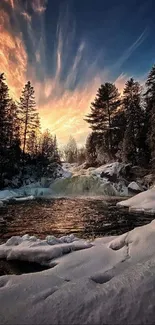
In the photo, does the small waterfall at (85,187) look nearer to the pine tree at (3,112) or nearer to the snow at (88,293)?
the pine tree at (3,112)

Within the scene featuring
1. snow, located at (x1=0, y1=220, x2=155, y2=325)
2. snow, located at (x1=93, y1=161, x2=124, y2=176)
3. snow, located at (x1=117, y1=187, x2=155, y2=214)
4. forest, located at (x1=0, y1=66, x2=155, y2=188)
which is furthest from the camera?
forest, located at (x1=0, y1=66, x2=155, y2=188)

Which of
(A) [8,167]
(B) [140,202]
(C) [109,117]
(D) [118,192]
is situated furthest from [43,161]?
(B) [140,202]

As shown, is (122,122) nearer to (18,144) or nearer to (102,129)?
(102,129)

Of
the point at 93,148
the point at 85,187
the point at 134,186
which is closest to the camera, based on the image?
the point at 134,186

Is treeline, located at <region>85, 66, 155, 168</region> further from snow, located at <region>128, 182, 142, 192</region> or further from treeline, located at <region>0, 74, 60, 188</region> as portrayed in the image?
treeline, located at <region>0, 74, 60, 188</region>

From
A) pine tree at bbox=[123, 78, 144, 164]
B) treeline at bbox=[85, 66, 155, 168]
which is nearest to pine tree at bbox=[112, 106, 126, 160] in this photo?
treeline at bbox=[85, 66, 155, 168]

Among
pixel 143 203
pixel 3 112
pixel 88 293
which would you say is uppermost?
pixel 3 112

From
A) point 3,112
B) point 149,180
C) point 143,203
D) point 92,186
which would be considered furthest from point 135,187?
point 3,112

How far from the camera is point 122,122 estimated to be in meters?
37.5

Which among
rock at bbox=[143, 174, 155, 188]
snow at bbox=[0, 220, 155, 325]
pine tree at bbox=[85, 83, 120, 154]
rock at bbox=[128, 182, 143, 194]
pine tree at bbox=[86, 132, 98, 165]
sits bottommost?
snow at bbox=[0, 220, 155, 325]

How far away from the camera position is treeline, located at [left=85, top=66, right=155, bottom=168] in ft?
105

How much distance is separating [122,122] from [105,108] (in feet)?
12.6

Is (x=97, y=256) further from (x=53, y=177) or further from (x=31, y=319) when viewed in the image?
(x=53, y=177)

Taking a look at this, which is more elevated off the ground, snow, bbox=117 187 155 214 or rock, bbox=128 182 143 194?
rock, bbox=128 182 143 194
